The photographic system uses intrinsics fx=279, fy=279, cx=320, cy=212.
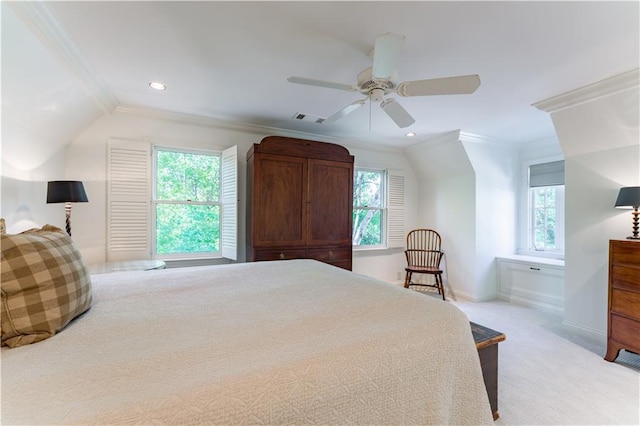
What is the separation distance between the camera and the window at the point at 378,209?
4.62 metres

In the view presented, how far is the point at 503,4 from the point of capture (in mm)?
1520

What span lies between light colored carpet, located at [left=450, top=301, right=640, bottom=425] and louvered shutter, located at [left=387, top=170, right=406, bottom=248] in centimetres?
199

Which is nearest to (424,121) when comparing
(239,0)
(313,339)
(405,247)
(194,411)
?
(405,247)

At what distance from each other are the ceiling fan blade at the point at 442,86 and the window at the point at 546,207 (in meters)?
3.40

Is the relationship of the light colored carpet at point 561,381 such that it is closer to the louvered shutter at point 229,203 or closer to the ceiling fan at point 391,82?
the ceiling fan at point 391,82

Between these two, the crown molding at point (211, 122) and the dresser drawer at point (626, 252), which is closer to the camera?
the dresser drawer at point (626, 252)

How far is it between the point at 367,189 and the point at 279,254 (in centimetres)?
209

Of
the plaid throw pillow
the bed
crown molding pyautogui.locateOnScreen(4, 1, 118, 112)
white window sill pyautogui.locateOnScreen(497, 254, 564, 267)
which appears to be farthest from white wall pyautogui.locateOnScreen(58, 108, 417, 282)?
white window sill pyautogui.locateOnScreen(497, 254, 564, 267)

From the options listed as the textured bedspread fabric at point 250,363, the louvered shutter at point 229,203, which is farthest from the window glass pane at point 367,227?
the textured bedspread fabric at point 250,363

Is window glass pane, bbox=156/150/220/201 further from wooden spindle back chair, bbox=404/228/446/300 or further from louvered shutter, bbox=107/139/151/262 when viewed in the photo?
wooden spindle back chair, bbox=404/228/446/300

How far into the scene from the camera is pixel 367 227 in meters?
4.67

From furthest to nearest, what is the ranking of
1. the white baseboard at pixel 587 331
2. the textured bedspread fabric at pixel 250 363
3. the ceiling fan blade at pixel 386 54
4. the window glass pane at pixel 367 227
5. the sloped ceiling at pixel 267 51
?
the window glass pane at pixel 367 227 < the white baseboard at pixel 587 331 < the sloped ceiling at pixel 267 51 < the ceiling fan blade at pixel 386 54 < the textured bedspread fabric at pixel 250 363

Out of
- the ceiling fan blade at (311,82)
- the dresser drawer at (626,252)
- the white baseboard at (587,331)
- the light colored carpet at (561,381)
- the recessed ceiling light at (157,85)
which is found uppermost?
the recessed ceiling light at (157,85)

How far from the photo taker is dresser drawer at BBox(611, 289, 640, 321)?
2.25 meters
